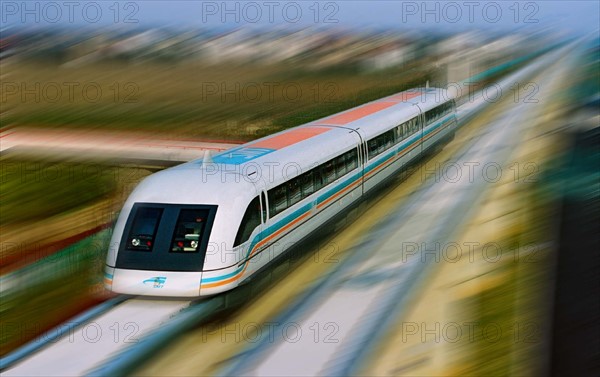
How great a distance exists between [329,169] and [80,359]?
551 centimetres

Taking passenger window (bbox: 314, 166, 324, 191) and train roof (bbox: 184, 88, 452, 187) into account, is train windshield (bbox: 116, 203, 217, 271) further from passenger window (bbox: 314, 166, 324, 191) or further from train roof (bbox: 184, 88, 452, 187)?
passenger window (bbox: 314, 166, 324, 191)

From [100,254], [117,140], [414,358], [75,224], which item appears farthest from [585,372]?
[117,140]

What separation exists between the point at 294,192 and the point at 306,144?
1.67 metres

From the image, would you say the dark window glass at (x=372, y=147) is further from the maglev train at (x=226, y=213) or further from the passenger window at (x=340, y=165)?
the passenger window at (x=340, y=165)

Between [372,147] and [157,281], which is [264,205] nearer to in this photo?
[157,281]

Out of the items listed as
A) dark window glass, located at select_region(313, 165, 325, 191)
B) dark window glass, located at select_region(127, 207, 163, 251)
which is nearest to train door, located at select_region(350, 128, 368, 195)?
dark window glass, located at select_region(313, 165, 325, 191)

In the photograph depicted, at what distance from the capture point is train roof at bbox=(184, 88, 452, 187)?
9.92 meters

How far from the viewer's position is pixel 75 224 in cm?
1298

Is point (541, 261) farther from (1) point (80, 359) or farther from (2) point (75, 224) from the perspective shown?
(2) point (75, 224)

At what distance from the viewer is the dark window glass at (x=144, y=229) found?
27.6ft

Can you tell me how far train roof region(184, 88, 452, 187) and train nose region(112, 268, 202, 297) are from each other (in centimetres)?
179

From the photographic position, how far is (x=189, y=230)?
8.40 meters

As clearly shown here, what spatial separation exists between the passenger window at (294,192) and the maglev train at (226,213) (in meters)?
0.01

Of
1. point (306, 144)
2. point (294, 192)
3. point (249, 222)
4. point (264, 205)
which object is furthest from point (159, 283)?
point (306, 144)
